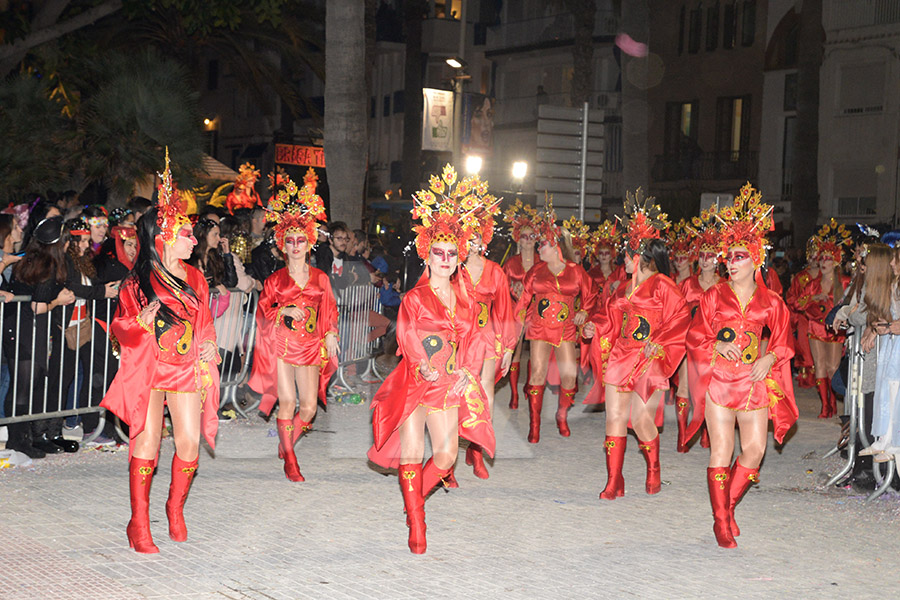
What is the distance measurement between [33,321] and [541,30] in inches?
1511

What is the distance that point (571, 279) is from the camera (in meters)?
10.7

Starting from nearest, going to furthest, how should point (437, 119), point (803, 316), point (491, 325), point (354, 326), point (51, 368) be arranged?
point (51, 368), point (491, 325), point (354, 326), point (803, 316), point (437, 119)

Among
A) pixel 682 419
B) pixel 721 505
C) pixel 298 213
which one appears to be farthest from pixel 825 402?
pixel 298 213

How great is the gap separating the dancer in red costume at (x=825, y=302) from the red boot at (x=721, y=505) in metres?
6.14

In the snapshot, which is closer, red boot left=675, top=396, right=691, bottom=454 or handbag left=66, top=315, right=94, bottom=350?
handbag left=66, top=315, right=94, bottom=350

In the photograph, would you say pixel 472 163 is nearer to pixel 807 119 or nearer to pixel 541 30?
pixel 807 119

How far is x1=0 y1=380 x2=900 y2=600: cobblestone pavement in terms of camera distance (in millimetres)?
5930

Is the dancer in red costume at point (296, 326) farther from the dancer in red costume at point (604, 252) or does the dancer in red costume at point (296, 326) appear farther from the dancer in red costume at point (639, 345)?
the dancer in red costume at point (604, 252)

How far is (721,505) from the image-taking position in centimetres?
693

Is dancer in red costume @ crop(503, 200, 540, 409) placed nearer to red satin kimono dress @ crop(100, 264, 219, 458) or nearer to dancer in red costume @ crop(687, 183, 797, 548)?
dancer in red costume @ crop(687, 183, 797, 548)

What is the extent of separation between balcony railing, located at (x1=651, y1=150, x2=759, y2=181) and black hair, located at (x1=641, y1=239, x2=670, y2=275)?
29787 mm

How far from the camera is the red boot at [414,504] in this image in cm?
653

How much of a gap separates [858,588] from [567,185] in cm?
1202

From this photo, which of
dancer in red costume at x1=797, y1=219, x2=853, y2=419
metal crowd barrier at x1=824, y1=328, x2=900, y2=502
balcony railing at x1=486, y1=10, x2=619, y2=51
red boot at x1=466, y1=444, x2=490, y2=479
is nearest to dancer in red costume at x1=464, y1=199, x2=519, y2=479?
red boot at x1=466, y1=444, x2=490, y2=479
